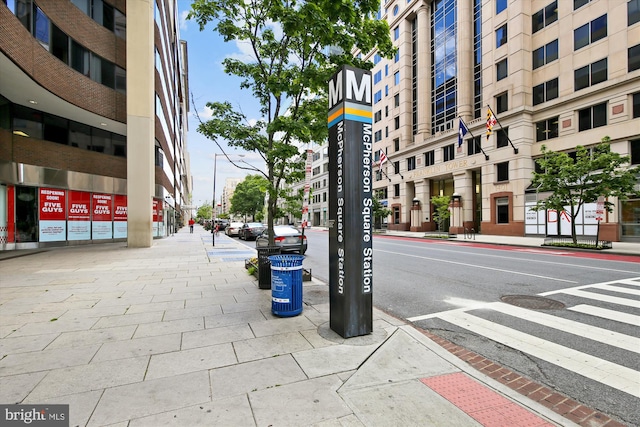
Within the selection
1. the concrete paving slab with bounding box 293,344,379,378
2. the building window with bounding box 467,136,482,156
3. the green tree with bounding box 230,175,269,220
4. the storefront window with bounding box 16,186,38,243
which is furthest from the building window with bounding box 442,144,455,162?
the green tree with bounding box 230,175,269,220

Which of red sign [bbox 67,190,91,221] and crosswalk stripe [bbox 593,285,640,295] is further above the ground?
red sign [bbox 67,190,91,221]

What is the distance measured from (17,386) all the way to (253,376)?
2387mm

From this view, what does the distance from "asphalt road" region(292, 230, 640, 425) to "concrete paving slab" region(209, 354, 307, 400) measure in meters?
2.54

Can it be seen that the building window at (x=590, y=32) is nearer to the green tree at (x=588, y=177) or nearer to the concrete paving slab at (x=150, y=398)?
the green tree at (x=588, y=177)

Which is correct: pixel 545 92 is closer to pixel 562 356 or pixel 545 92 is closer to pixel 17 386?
pixel 562 356

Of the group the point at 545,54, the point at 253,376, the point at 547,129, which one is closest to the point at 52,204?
the point at 253,376

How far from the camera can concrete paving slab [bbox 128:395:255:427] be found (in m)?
2.59

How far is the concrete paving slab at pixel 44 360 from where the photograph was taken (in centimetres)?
360

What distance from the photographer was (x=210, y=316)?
5.54m

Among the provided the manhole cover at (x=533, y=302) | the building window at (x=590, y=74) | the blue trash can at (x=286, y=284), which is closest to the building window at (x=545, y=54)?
the building window at (x=590, y=74)

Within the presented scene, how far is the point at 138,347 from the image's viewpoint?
13.8 feet

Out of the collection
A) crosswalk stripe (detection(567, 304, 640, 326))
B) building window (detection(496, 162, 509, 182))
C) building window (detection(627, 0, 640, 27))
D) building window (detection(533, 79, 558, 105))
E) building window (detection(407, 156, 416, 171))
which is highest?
building window (detection(627, 0, 640, 27))

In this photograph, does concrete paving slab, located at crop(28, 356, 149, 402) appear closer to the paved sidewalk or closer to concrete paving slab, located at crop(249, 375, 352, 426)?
the paved sidewalk

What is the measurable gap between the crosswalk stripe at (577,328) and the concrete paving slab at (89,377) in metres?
5.99
